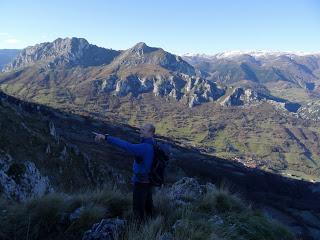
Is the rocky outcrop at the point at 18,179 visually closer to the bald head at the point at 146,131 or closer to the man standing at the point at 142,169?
the man standing at the point at 142,169

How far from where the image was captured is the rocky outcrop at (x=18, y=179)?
22.2 meters

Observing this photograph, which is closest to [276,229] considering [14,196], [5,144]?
[14,196]

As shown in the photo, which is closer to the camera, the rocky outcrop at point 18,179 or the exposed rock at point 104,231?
the exposed rock at point 104,231

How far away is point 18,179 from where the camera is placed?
2472 cm

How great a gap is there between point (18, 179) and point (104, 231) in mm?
17146

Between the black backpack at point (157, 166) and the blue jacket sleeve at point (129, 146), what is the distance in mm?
373

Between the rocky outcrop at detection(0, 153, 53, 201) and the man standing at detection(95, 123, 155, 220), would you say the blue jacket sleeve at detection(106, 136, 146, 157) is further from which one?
the rocky outcrop at detection(0, 153, 53, 201)

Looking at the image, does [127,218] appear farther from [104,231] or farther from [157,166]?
[104,231]

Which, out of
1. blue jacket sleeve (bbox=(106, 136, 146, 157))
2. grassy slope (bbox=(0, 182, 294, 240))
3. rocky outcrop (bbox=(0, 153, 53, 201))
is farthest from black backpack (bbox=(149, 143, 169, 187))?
rocky outcrop (bbox=(0, 153, 53, 201))

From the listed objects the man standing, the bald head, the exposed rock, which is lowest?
the exposed rock

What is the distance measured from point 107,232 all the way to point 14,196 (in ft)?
47.2

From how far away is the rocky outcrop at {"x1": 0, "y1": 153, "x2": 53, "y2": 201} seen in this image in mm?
22164

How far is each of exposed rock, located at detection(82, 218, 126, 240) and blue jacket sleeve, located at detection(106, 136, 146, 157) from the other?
1.72m

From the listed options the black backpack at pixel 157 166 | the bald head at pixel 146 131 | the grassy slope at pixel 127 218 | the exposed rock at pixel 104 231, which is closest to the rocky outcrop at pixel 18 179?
the grassy slope at pixel 127 218
